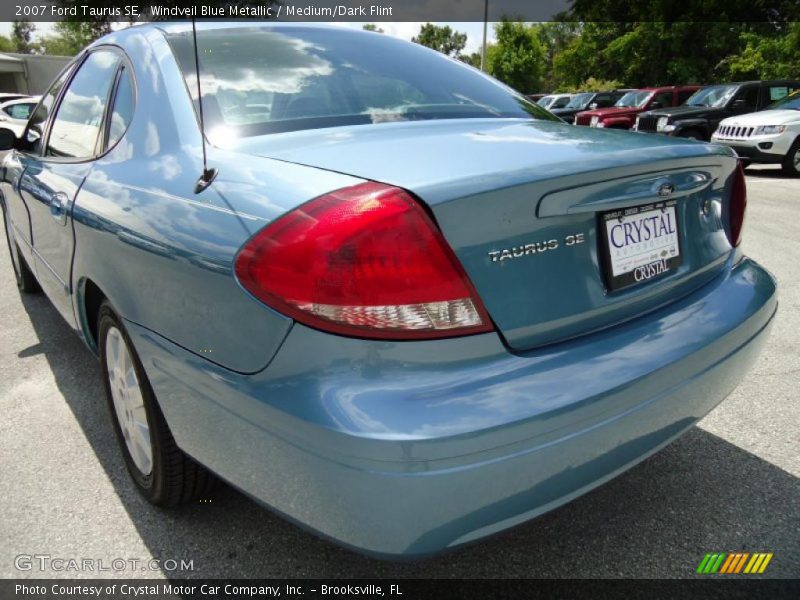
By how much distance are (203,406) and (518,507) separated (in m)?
0.80

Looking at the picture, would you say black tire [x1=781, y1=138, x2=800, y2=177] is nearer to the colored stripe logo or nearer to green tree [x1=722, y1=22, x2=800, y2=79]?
the colored stripe logo

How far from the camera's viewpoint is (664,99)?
16219 mm

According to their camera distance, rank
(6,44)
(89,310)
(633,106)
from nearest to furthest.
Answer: (89,310)
(633,106)
(6,44)

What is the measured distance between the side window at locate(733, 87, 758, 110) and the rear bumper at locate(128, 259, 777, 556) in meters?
14.5

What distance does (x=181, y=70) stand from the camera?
81.4 inches

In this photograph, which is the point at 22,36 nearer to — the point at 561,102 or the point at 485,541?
the point at 561,102

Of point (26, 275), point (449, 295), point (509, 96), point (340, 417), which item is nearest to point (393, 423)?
point (340, 417)

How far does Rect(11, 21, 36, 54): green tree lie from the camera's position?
81.5 meters

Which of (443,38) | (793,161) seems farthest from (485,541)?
(443,38)

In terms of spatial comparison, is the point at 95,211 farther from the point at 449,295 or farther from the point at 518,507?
the point at 518,507

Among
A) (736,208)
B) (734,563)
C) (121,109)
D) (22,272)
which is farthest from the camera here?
(22,272)

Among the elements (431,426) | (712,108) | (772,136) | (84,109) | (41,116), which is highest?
(84,109)

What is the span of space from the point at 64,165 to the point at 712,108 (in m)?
14.0

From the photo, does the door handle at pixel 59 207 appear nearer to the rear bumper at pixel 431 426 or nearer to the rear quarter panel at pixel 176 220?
the rear quarter panel at pixel 176 220
